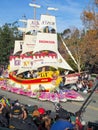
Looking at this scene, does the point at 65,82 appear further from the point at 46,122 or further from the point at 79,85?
the point at 46,122

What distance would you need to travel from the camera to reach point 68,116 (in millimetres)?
10492

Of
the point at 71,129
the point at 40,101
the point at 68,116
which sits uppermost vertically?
the point at 71,129

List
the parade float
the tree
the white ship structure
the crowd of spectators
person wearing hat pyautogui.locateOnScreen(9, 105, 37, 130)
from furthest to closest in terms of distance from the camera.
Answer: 1. the tree
2. the white ship structure
3. the parade float
4. person wearing hat pyautogui.locateOnScreen(9, 105, 37, 130)
5. the crowd of spectators

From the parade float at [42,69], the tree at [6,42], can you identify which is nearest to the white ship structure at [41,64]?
the parade float at [42,69]

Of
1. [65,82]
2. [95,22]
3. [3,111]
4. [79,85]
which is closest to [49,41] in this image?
[79,85]

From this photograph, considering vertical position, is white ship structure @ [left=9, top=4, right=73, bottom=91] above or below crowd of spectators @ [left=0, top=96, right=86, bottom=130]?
below

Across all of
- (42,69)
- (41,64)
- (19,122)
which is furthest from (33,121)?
(41,64)

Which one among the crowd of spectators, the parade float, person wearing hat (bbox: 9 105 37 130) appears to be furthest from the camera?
the parade float

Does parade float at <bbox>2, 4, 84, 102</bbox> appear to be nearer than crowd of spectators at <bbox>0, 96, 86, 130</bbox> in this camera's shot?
No

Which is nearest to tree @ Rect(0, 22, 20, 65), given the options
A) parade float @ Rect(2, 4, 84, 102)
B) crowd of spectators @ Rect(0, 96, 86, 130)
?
parade float @ Rect(2, 4, 84, 102)

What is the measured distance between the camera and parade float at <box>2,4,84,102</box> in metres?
23.8

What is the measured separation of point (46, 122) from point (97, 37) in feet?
109

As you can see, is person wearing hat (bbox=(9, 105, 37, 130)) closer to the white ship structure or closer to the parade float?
the parade float

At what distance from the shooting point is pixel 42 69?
2958cm
